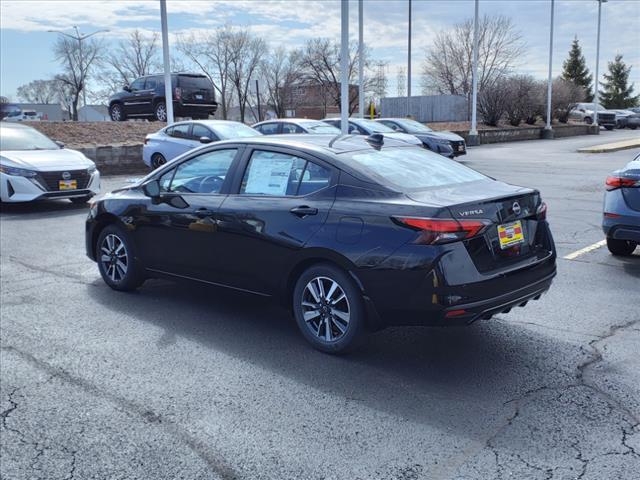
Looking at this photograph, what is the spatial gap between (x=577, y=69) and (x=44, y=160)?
76.9 metres

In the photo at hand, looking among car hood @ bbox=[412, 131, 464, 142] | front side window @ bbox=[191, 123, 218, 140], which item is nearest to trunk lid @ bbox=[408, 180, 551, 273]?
front side window @ bbox=[191, 123, 218, 140]

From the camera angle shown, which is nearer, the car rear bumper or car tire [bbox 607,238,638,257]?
car tire [bbox 607,238,638,257]

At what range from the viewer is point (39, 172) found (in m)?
11.5

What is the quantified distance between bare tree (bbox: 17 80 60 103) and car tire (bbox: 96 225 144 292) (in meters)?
89.2

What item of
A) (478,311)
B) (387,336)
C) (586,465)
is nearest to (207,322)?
(387,336)

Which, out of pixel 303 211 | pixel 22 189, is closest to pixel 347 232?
pixel 303 211

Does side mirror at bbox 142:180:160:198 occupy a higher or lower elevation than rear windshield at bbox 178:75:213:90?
lower

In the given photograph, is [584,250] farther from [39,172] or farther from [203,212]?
[39,172]

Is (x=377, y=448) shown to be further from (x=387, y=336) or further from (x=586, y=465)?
(x=387, y=336)

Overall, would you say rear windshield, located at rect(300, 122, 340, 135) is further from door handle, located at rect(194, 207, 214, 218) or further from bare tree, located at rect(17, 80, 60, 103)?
bare tree, located at rect(17, 80, 60, 103)

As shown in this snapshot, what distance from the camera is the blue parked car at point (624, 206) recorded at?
7.20 meters

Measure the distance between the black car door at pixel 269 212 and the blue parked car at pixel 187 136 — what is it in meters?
8.91

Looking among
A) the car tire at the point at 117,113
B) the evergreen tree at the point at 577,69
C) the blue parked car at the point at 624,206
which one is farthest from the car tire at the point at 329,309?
the evergreen tree at the point at 577,69

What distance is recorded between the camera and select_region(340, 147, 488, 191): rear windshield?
4.78 meters
